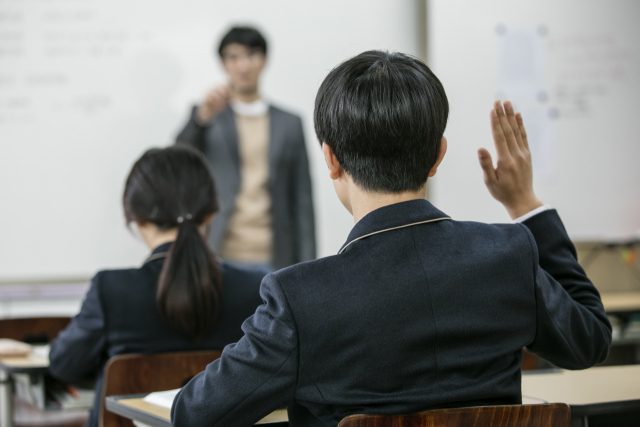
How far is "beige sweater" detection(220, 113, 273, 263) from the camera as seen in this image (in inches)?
124

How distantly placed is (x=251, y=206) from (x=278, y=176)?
7.8 inches

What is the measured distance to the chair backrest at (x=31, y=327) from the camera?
2.45 m

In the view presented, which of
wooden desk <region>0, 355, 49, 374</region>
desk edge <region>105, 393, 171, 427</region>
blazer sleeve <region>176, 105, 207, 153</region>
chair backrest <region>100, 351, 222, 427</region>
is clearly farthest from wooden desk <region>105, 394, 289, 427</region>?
blazer sleeve <region>176, 105, 207, 153</region>

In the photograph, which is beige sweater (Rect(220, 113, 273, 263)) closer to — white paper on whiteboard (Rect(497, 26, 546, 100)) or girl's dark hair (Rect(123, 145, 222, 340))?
white paper on whiteboard (Rect(497, 26, 546, 100))

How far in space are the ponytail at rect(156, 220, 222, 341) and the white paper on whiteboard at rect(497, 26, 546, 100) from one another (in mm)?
2390

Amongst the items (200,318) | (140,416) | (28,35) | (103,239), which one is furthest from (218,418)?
Answer: (28,35)

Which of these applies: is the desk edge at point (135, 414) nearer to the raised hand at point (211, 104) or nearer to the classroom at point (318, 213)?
the classroom at point (318, 213)

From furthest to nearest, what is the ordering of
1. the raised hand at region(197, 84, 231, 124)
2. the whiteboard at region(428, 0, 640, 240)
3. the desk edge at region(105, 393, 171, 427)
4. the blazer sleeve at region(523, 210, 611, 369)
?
the whiteboard at region(428, 0, 640, 240), the raised hand at region(197, 84, 231, 124), the desk edge at region(105, 393, 171, 427), the blazer sleeve at region(523, 210, 611, 369)

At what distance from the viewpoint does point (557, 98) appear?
11.6ft

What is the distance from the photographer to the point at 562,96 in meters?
3.55

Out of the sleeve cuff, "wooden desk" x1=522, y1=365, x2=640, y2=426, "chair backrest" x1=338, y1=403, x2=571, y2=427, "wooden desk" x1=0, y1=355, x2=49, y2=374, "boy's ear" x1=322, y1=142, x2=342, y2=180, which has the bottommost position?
"wooden desk" x1=0, y1=355, x2=49, y2=374

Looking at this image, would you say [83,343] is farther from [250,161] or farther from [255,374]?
[250,161]

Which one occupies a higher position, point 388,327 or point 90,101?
point 90,101

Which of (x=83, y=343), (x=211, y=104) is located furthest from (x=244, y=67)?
(x=83, y=343)
